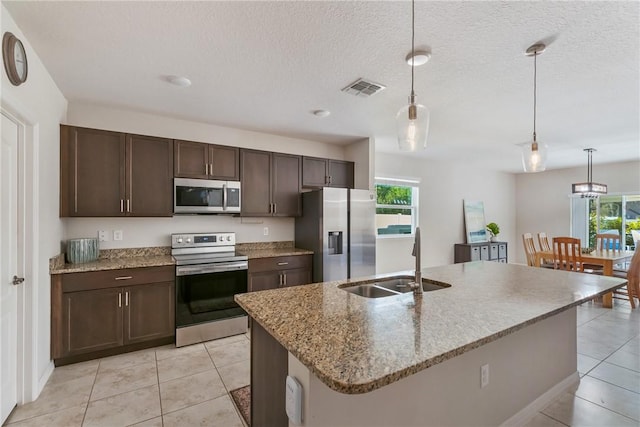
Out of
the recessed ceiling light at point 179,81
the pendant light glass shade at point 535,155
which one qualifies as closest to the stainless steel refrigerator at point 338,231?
the recessed ceiling light at point 179,81

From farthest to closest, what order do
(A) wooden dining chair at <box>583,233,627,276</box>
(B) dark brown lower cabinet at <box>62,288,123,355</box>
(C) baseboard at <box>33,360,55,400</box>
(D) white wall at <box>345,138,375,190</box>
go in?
1. (A) wooden dining chair at <box>583,233,627,276</box>
2. (D) white wall at <box>345,138,375,190</box>
3. (B) dark brown lower cabinet at <box>62,288,123,355</box>
4. (C) baseboard at <box>33,360,55,400</box>

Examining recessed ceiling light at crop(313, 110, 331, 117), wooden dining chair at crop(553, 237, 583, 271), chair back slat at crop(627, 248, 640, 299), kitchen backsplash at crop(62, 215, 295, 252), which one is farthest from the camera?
wooden dining chair at crop(553, 237, 583, 271)

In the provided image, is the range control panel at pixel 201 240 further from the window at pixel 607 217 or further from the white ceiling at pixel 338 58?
the window at pixel 607 217

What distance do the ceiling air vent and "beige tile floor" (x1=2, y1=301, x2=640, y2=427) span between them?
8.68ft

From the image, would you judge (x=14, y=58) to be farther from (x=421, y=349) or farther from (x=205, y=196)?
(x=421, y=349)

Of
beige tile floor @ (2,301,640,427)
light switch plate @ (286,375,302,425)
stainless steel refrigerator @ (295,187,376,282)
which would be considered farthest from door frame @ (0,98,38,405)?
stainless steel refrigerator @ (295,187,376,282)

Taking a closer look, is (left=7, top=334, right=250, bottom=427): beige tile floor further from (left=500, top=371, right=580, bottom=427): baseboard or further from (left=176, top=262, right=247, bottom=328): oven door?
(left=500, top=371, right=580, bottom=427): baseboard

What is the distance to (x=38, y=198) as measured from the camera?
7.32 feet

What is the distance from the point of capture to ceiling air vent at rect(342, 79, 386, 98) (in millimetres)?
2592

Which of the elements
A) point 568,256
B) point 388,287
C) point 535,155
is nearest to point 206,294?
point 388,287

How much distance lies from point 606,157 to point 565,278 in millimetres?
5156

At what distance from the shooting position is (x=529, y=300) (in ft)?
5.46

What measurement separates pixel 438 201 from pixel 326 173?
301 cm

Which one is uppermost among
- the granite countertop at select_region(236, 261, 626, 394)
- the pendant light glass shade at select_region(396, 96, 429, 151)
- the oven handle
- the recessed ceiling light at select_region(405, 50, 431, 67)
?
the recessed ceiling light at select_region(405, 50, 431, 67)
